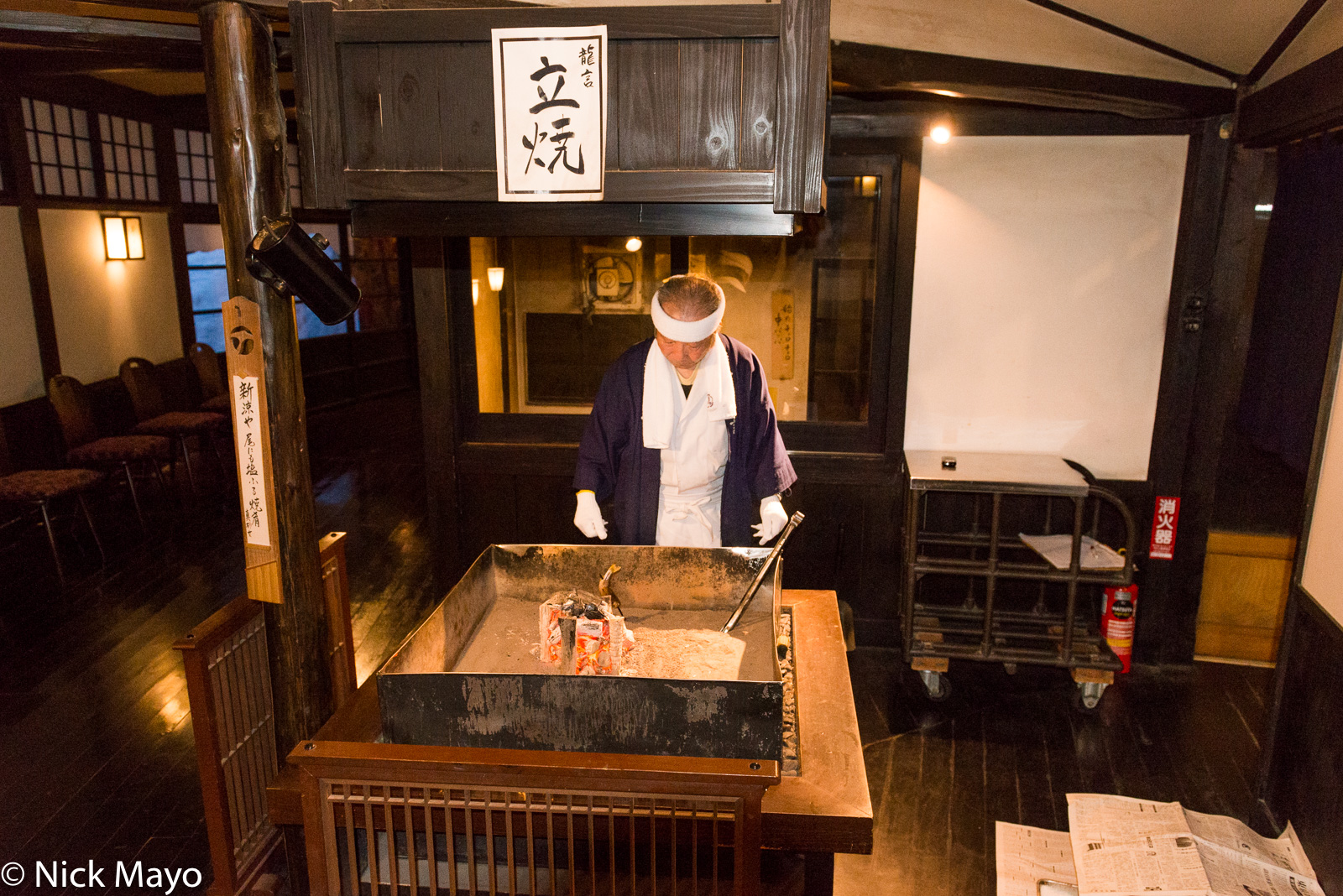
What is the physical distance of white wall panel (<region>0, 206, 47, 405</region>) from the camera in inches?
240

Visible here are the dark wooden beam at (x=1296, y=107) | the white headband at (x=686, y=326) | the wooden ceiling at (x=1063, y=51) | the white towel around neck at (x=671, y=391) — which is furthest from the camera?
the white towel around neck at (x=671, y=391)

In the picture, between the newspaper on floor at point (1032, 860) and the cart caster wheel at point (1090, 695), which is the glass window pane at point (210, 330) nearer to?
the cart caster wheel at point (1090, 695)

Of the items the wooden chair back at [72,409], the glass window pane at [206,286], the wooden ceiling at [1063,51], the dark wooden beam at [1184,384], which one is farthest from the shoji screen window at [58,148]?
the dark wooden beam at [1184,384]

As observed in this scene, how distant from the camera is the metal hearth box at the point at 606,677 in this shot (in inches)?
80.2

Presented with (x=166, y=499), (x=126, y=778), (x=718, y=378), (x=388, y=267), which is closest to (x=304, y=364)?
(x=388, y=267)

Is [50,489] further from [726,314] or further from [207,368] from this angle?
[726,314]

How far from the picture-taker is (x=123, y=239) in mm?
7520

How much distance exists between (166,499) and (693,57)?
19.5ft

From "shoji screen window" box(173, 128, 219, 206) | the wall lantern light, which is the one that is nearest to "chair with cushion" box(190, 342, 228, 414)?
the wall lantern light

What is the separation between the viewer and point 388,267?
11.3 m

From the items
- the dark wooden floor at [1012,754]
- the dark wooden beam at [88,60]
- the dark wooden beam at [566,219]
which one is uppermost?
the dark wooden beam at [88,60]

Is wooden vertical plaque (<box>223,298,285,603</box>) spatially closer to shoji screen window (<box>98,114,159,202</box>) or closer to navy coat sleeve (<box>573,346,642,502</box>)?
navy coat sleeve (<box>573,346,642,502</box>)

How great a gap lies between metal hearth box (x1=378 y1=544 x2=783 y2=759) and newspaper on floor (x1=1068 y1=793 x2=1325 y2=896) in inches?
46.3

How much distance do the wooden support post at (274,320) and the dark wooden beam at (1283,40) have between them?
3225 mm
